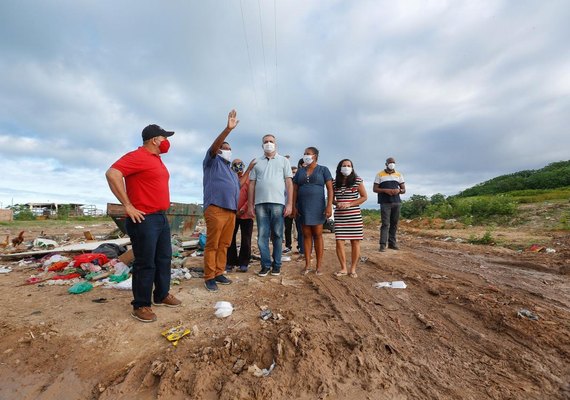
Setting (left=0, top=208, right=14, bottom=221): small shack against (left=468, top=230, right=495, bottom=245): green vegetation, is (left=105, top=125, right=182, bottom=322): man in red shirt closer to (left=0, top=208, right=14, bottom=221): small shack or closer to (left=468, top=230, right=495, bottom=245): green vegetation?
(left=468, top=230, right=495, bottom=245): green vegetation

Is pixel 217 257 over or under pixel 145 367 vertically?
over

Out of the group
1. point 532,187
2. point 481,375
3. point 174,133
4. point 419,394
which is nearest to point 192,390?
point 419,394

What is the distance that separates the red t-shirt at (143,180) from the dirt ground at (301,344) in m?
1.07

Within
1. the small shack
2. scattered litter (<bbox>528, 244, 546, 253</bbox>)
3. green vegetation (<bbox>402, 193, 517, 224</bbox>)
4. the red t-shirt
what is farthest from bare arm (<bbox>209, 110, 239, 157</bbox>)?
the small shack

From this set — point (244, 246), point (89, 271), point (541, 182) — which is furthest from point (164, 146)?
point (541, 182)

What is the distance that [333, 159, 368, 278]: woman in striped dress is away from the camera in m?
4.25

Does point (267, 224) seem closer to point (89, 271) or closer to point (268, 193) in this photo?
point (268, 193)

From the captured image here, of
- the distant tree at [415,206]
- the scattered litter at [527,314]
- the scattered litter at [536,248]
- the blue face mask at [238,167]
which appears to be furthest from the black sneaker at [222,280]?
the distant tree at [415,206]

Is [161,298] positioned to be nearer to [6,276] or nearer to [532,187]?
[6,276]

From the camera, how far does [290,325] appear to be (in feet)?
8.39

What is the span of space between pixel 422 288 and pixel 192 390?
2905 mm

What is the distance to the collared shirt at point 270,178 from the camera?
4.20m

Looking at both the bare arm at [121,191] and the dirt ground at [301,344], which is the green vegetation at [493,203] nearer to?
the dirt ground at [301,344]

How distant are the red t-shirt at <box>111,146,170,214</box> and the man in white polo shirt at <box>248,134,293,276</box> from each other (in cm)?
160
